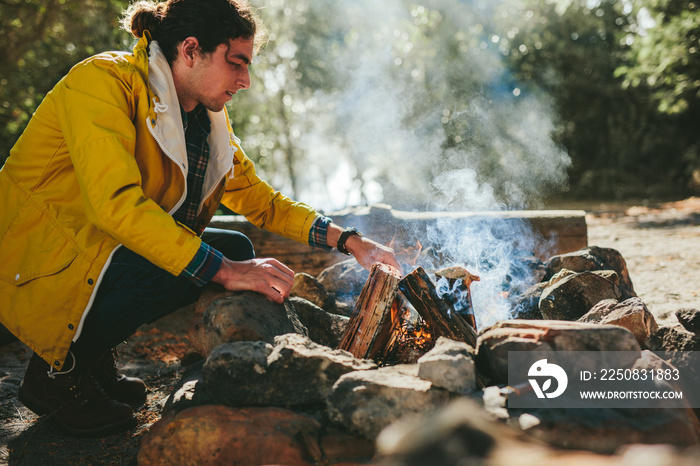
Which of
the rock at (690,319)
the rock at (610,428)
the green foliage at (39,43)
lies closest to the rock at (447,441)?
the rock at (610,428)

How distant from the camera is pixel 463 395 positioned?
5.60ft

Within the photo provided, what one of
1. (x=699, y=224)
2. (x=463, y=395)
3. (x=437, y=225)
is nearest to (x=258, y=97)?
(x=699, y=224)

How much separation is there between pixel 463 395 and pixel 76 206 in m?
1.88

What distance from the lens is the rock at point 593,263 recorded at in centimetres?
331

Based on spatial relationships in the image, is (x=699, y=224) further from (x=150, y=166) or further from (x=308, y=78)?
(x=308, y=78)

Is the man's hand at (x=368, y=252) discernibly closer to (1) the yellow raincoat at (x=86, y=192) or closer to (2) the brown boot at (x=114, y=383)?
(1) the yellow raincoat at (x=86, y=192)

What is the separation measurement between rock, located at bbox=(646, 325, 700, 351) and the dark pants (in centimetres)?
220

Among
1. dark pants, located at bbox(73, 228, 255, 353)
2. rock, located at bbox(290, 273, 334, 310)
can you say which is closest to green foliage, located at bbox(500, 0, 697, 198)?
rock, located at bbox(290, 273, 334, 310)

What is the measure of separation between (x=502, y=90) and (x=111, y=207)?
667 inches

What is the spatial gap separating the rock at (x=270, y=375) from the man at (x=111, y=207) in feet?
1.37

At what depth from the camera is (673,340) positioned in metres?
2.04

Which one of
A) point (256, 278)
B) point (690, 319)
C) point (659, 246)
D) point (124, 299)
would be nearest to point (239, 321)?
point (256, 278)

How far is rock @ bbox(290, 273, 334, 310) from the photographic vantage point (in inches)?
124

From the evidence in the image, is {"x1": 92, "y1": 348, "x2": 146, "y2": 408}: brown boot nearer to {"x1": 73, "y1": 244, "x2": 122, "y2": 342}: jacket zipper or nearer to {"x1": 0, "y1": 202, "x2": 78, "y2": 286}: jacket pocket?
{"x1": 73, "y1": 244, "x2": 122, "y2": 342}: jacket zipper
